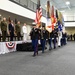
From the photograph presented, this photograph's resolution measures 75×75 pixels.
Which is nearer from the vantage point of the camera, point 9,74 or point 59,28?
point 9,74

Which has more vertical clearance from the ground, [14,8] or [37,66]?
[14,8]

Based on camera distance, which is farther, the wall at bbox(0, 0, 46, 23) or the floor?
the wall at bbox(0, 0, 46, 23)

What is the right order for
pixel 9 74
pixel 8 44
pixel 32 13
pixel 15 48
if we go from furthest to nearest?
1. pixel 32 13
2. pixel 15 48
3. pixel 8 44
4. pixel 9 74

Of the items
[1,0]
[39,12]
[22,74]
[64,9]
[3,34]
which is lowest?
[22,74]

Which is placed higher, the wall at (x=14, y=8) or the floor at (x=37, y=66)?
the wall at (x=14, y=8)

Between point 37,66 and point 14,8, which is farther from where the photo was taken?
point 14,8

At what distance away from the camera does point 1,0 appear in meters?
12.6

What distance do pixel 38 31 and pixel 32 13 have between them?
10492 millimetres

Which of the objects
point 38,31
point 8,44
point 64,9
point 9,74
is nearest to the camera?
point 9,74

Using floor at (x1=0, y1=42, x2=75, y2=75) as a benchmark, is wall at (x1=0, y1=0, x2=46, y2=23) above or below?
above

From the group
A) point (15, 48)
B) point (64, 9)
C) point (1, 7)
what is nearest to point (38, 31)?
point (15, 48)

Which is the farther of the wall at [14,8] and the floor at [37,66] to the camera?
the wall at [14,8]

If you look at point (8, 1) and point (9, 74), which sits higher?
point (8, 1)

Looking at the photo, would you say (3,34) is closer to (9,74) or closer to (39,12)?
(39,12)
